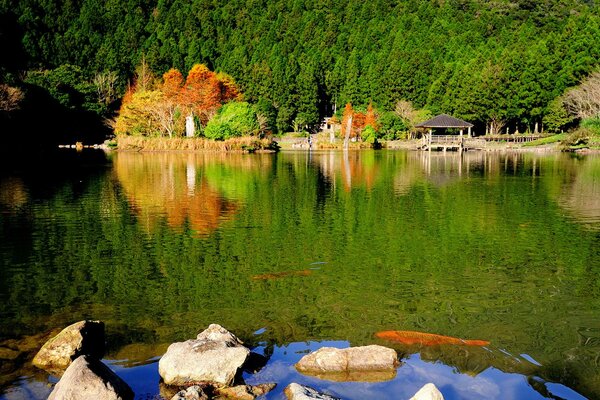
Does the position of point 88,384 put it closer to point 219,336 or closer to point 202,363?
point 202,363

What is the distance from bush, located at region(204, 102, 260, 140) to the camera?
161 feet

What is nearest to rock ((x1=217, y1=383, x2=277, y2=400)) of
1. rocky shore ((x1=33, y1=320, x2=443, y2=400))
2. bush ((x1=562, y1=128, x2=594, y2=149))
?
rocky shore ((x1=33, y1=320, x2=443, y2=400))

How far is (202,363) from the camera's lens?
5.44 m

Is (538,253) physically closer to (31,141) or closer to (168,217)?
(168,217)

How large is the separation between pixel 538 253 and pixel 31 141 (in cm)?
5211

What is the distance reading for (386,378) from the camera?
5.63m

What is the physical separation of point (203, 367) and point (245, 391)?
1.57ft

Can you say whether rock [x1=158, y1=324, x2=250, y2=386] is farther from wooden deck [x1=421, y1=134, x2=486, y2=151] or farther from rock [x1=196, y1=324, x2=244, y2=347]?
wooden deck [x1=421, y1=134, x2=486, y2=151]

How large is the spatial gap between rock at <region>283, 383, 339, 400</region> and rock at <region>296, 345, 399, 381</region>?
0.58m

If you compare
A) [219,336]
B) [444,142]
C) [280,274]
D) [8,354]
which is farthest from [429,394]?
[444,142]

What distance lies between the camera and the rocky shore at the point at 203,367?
16.2ft

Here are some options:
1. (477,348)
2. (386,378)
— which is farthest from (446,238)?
(386,378)

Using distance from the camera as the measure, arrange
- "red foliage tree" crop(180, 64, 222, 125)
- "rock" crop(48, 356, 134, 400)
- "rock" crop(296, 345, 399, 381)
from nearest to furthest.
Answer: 1. "rock" crop(48, 356, 134, 400)
2. "rock" crop(296, 345, 399, 381)
3. "red foliage tree" crop(180, 64, 222, 125)

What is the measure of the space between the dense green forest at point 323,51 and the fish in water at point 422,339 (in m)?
52.6
